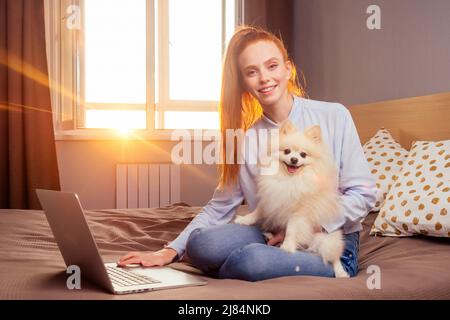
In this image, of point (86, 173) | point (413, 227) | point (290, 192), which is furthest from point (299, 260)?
point (86, 173)

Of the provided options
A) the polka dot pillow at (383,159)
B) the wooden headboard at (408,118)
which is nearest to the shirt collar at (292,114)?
the polka dot pillow at (383,159)

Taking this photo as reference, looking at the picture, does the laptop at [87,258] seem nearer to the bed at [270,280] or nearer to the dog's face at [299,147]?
the bed at [270,280]

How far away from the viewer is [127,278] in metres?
1.18

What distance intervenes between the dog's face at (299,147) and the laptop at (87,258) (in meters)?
0.34

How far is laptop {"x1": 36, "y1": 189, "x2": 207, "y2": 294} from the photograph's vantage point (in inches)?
41.1

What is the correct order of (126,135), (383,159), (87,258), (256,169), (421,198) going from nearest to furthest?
(87,258) → (256,169) → (421,198) → (383,159) → (126,135)

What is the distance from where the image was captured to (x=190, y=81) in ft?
13.3

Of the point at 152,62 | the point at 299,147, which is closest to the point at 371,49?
the point at 152,62

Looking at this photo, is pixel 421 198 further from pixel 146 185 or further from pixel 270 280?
pixel 146 185

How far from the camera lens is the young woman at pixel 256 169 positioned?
1.21 m

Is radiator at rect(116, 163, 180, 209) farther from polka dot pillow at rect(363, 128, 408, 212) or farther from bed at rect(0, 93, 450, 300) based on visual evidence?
polka dot pillow at rect(363, 128, 408, 212)

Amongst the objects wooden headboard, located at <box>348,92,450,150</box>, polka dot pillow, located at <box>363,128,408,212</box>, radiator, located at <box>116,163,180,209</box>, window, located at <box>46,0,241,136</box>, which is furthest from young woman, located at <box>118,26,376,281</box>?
window, located at <box>46,0,241,136</box>

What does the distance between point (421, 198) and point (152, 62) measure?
8.06ft
